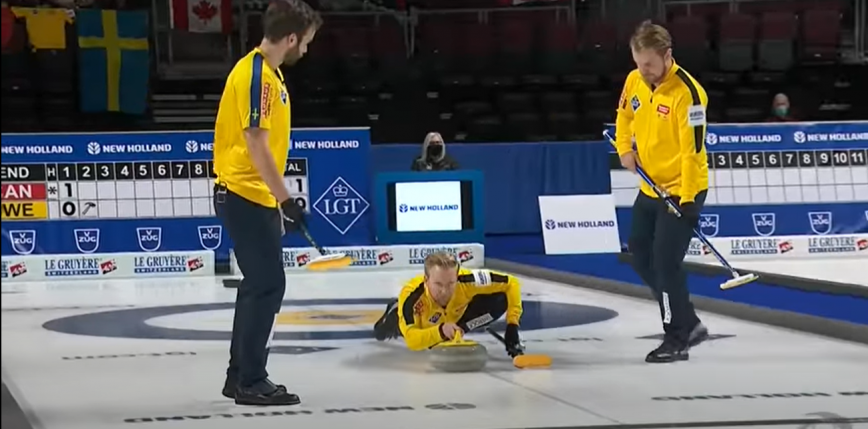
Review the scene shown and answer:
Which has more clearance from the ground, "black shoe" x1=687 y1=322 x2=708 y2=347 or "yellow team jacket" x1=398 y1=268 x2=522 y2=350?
"yellow team jacket" x1=398 y1=268 x2=522 y2=350

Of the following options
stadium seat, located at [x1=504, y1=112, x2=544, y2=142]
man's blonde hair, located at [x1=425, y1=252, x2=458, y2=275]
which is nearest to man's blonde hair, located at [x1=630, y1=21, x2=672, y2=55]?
man's blonde hair, located at [x1=425, y1=252, x2=458, y2=275]

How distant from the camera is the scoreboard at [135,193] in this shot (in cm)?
1288

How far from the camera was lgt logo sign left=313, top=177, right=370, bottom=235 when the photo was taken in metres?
13.5

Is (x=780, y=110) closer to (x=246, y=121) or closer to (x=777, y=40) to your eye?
(x=777, y=40)

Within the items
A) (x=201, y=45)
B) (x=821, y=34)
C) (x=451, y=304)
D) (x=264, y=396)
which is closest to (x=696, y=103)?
(x=451, y=304)

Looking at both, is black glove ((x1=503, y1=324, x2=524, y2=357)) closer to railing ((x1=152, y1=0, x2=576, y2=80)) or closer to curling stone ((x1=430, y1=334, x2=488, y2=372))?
curling stone ((x1=430, y1=334, x2=488, y2=372))

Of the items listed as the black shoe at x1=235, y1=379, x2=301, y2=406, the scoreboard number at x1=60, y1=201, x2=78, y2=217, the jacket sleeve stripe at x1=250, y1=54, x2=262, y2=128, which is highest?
the jacket sleeve stripe at x1=250, y1=54, x2=262, y2=128

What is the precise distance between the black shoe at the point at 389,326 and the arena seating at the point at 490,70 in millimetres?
10926

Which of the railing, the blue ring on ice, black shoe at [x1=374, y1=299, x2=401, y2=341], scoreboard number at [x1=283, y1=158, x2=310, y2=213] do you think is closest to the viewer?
black shoe at [x1=374, y1=299, x2=401, y2=341]

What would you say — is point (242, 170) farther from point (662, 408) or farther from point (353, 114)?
point (353, 114)

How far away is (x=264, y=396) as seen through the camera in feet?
16.6

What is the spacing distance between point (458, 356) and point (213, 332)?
2.24 meters

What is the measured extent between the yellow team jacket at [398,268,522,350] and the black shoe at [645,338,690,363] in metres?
0.70

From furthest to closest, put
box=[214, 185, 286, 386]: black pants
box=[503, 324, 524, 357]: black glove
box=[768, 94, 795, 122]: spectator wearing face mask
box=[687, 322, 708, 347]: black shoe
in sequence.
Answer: box=[768, 94, 795, 122]: spectator wearing face mask
box=[687, 322, 708, 347]: black shoe
box=[503, 324, 524, 357]: black glove
box=[214, 185, 286, 386]: black pants
